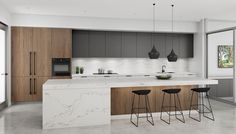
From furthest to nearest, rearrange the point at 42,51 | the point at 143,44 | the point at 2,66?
the point at 143,44, the point at 42,51, the point at 2,66

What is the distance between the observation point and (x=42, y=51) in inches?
263

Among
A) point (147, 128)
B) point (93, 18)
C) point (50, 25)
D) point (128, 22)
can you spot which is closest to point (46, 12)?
point (50, 25)

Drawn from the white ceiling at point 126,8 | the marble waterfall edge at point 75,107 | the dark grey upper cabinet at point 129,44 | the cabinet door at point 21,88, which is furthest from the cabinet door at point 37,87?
the dark grey upper cabinet at point 129,44

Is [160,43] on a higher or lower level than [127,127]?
higher

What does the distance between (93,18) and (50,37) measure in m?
1.57

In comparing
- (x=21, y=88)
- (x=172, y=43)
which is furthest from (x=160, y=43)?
(x=21, y=88)

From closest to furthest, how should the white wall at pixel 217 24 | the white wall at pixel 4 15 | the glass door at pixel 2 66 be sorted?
1. the white wall at pixel 4 15
2. the glass door at pixel 2 66
3. the white wall at pixel 217 24

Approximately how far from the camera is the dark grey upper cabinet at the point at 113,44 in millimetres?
7406

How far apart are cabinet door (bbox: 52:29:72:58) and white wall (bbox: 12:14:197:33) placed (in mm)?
199

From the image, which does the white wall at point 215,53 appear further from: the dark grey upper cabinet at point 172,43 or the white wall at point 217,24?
the dark grey upper cabinet at point 172,43

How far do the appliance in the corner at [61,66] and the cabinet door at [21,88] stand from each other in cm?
82

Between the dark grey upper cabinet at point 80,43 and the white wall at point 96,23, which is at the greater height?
the white wall at point 96,23

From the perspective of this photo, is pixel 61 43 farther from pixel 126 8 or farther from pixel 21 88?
pixel 126 8

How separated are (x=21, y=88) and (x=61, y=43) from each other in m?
1.93
